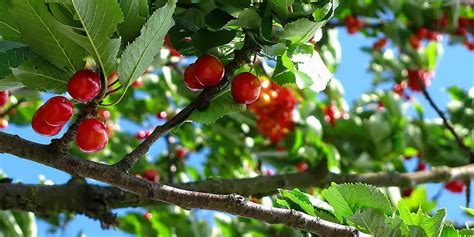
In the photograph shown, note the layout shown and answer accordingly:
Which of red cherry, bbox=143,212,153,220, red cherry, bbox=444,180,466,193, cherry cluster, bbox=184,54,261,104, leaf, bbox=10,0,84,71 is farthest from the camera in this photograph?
red cherry, bbox=444,180,466,193

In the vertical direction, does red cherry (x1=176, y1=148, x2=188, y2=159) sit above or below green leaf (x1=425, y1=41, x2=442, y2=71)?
below

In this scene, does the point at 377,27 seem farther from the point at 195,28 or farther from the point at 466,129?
the point at 195,28

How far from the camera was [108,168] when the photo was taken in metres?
1.30

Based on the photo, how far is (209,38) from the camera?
1.51 m

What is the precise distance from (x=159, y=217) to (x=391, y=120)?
4.96 feet

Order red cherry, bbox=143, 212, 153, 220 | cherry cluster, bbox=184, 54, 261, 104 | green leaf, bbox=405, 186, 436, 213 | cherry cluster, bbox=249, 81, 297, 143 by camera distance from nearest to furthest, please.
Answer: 1. cherry cluster, bbox=184, 54, 261, 104
2. red cherry, bbox=143, 212, 153, 220
3. cherry cluster, bbox=249, 81, 297, 143
4. green leaf, bbox=405, 186, 436, 213

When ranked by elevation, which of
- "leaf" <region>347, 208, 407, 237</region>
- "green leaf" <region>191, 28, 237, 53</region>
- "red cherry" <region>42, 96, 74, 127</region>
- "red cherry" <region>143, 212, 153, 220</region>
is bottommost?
"red cherry" <region>143, 212, 153, 220</region>

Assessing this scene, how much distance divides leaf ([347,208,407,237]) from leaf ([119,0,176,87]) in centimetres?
50

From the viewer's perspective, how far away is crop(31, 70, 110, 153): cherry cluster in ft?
4.27

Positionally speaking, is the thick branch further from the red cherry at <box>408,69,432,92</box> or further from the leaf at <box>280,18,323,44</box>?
the red cherry at <box>408,69,432,92</box>

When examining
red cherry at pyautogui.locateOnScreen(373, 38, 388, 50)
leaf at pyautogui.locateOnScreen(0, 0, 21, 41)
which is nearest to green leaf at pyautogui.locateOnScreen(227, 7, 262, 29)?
leaf at pyautogui.locateOnScreen(0, 0, 21, 41)

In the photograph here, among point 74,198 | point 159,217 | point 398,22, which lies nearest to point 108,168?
point 74,198

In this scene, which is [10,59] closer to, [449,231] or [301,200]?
[301,200]

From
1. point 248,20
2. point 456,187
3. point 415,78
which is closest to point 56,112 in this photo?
point 248,20
